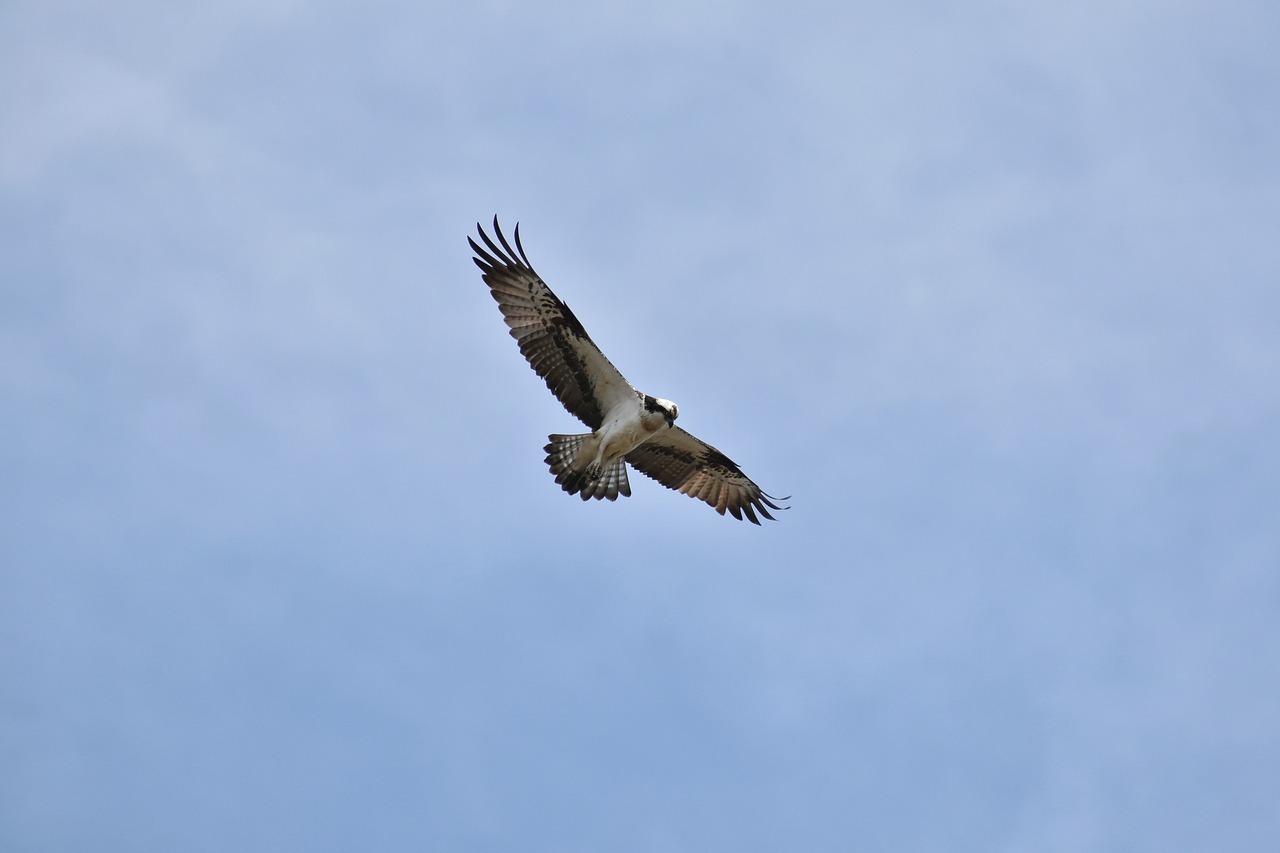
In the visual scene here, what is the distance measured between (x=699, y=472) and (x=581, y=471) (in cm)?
244

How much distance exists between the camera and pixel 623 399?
62.3 feet

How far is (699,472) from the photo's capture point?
2094cm

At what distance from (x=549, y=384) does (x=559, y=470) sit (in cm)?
114

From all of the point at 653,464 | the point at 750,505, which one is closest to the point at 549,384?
the point at 653,464

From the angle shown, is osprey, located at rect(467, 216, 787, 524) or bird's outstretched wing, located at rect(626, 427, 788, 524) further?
bird's outstretched wing, located at rect(626, 427, 788, 524)

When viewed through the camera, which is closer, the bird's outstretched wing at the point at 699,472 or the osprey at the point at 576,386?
the osprey at the point at 576,386

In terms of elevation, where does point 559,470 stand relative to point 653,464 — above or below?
below

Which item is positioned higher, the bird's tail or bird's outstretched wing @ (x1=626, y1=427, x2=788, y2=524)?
bird's outstretched wing @ (x1=626, y1=427, x2=788, y2=524)

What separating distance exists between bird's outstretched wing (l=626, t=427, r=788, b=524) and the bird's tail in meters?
1.05

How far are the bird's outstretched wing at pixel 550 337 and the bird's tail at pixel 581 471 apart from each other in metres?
0.41

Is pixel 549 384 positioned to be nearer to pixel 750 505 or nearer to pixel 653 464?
pixel 653 464

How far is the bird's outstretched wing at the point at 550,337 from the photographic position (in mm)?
18469

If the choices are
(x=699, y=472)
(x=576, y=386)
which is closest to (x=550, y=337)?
(x=576, y=386)

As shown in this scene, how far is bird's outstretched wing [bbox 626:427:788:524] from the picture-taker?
2034 centimetres
